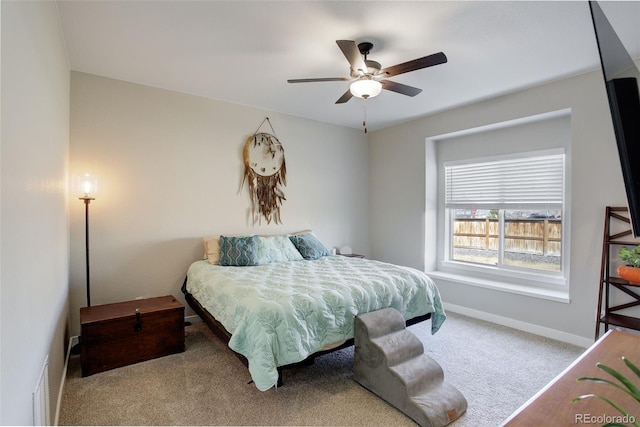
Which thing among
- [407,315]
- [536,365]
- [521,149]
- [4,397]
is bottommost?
[536,365]

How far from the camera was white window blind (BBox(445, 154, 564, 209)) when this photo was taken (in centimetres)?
357

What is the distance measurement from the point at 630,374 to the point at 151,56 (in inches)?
143

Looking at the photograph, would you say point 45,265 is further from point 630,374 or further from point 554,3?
point 554,3

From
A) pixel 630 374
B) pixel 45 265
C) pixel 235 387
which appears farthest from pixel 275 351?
pixel 630 374

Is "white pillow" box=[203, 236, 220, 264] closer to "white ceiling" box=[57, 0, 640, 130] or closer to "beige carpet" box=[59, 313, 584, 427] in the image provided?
"beige carpet" box=[59, 313, 584, 427]

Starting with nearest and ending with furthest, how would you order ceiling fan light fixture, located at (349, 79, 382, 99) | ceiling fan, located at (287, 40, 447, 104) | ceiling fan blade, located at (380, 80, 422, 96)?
1. ceiling fan, located at (287, 40, 447, 104)
2. ceiling fan light fixture, located at (349, 79, 382, 99)
3. ceiling fan blade, located at (380, 80, 422, 96)

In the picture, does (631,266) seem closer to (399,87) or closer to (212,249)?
(399,87)

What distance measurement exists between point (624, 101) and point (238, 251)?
3.19 metres

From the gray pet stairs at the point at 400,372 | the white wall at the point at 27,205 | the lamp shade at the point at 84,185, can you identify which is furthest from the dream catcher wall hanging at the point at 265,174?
the gray pet stairs at the point at 400,372

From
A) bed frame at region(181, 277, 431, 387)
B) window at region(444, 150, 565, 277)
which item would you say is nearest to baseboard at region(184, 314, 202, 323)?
bed frame at region(181, 277, 431, 387)

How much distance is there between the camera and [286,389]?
7.60 ft

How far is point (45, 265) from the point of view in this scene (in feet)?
5.82

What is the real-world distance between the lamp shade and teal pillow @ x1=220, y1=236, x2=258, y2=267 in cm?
132

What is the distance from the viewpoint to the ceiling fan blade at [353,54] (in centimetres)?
205
